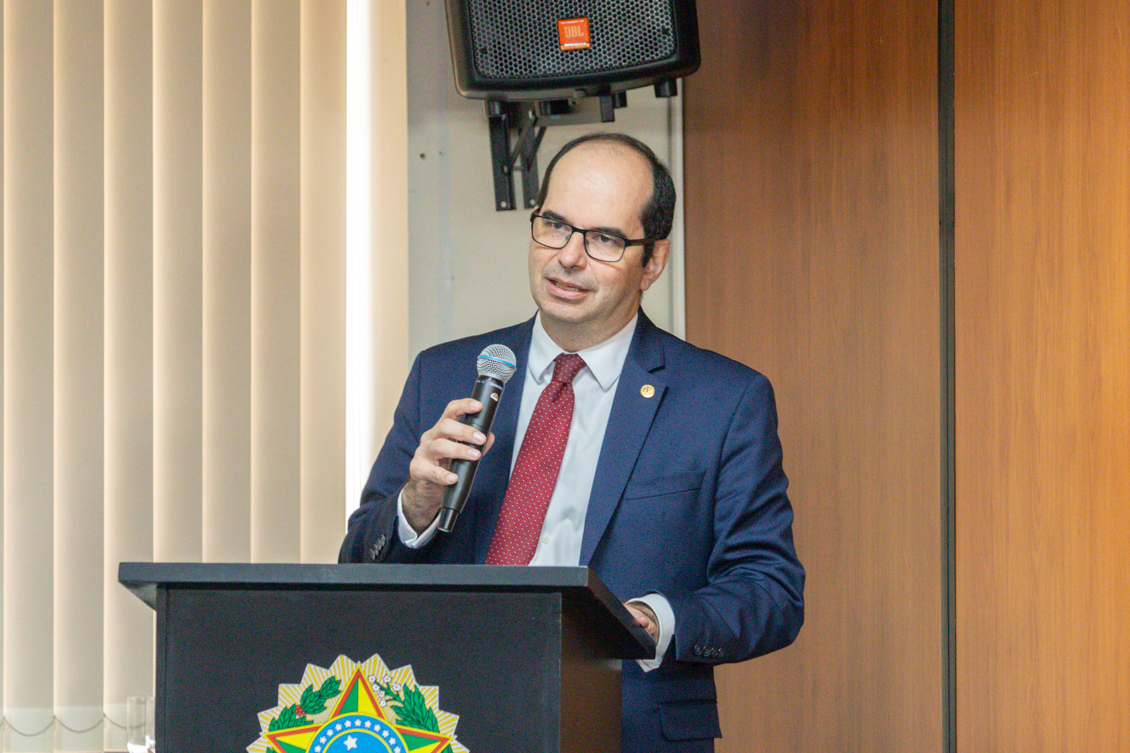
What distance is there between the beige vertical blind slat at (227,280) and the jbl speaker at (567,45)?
63 centimetres

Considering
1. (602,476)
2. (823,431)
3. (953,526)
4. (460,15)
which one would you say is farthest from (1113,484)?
(460,15)

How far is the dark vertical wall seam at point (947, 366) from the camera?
6.75 ft

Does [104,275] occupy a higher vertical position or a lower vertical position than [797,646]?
higher

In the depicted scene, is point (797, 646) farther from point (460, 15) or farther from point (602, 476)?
point (460, 15)

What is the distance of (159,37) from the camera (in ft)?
8.81

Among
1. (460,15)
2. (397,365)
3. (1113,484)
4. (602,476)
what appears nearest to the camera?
(1113,484)

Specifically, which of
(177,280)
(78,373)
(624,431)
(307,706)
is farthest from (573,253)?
(78,373)

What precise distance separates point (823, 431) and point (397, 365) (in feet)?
3.18

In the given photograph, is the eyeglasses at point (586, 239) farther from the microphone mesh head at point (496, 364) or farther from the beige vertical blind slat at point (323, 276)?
the beige vertical blind slat at point (323, 276)

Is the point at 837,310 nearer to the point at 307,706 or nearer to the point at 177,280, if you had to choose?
the point at 177,280

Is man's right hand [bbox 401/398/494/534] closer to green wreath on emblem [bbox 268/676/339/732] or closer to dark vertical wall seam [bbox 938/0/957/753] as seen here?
green wreath on emblem [bbox 268/676/339/732]

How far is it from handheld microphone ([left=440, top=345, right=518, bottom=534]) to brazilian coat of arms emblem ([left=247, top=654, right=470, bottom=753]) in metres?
0.33

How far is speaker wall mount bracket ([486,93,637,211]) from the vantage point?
8.18 feet

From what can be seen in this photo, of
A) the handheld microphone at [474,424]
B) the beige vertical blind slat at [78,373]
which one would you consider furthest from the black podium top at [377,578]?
the beige vertical blind slat at [78,373]
